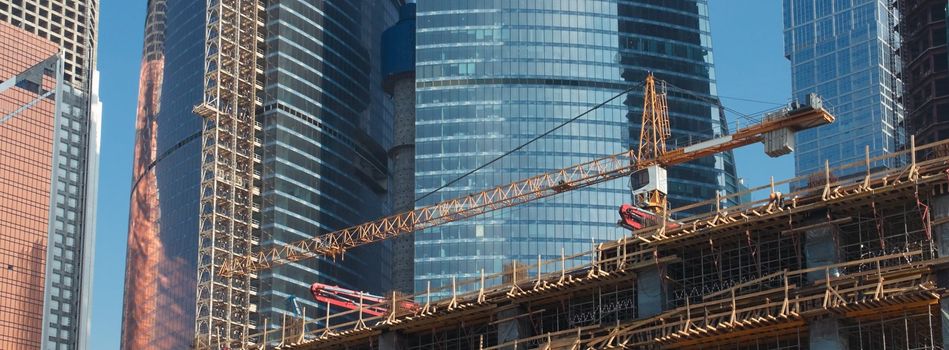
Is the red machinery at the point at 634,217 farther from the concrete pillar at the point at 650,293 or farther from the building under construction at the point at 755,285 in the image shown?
the concrete pillar at the point at 650,293

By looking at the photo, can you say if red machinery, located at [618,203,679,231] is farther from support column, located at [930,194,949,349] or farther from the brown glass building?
the brown glass building

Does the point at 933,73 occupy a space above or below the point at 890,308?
above

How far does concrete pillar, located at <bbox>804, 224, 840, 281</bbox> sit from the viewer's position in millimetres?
85500

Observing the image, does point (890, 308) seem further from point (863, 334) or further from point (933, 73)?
point (933, 73)

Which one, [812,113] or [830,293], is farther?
[812,113]

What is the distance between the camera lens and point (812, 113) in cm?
12431

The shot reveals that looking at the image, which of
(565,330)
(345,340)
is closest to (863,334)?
(565,330)

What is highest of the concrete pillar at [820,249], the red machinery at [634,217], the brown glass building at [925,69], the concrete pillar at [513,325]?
the brown glass building at [925,69]

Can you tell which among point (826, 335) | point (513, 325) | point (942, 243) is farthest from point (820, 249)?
point (513, 325)

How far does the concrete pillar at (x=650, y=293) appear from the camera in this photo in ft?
303

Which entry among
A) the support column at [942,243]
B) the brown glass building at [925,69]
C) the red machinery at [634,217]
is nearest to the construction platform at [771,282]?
the support column at [942,243]

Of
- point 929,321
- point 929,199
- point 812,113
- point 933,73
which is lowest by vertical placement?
point 929,321

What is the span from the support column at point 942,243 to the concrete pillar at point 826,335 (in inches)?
214

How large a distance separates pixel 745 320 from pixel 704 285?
6747mm
